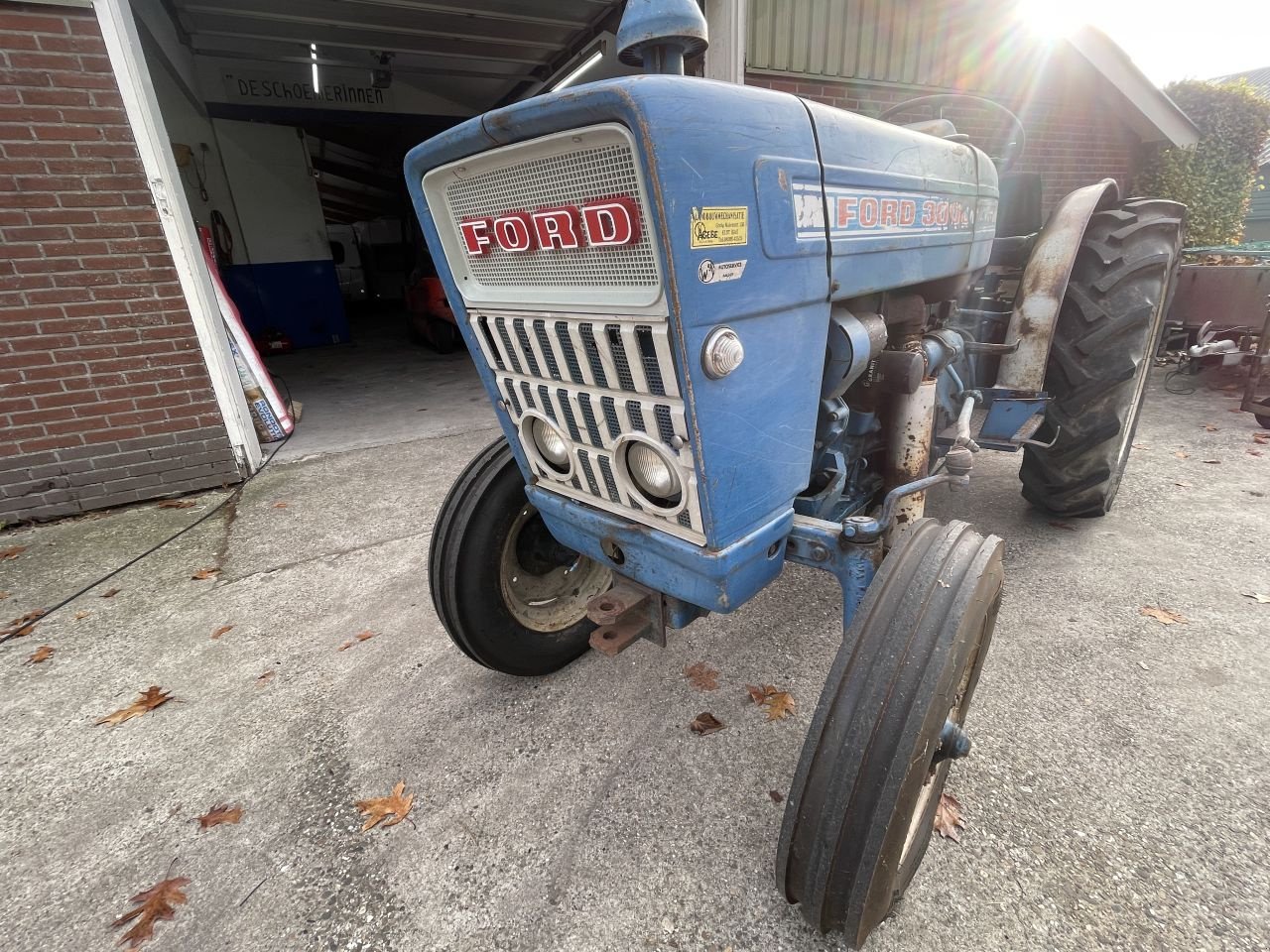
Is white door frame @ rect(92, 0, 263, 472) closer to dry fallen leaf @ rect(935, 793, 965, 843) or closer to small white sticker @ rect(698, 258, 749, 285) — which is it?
small white sticker @ rect(698, 258, 749, 285)

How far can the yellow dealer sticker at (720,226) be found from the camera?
45.0 inches

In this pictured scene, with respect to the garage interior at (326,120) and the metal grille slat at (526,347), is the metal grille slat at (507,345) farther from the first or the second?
the garage interior at (326,120)

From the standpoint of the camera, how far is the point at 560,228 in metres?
1.30

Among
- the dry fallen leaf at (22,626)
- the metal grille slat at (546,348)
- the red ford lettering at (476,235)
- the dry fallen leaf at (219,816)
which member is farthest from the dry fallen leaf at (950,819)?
the dry fallen leaf at (22,626)

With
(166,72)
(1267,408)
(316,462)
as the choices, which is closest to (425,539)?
(316,462)

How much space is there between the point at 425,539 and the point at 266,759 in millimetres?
1526

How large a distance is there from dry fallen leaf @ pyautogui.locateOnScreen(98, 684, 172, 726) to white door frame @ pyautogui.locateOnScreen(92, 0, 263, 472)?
2.44 m

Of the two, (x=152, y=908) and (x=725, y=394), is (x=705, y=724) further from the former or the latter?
(x=152, y=908)

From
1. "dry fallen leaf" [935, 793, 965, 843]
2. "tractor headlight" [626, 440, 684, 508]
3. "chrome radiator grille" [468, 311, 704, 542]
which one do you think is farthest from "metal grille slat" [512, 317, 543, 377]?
"dry fallen leaf" [935, 793, 965, 843]

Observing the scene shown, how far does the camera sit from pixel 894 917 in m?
1.40

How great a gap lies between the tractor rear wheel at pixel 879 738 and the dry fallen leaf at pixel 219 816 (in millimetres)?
1564

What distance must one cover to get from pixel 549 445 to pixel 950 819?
4.81 feet

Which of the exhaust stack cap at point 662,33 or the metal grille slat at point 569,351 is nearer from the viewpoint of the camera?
the exhaust stack cap at point 662,33

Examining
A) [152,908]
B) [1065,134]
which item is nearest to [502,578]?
[152,908]
